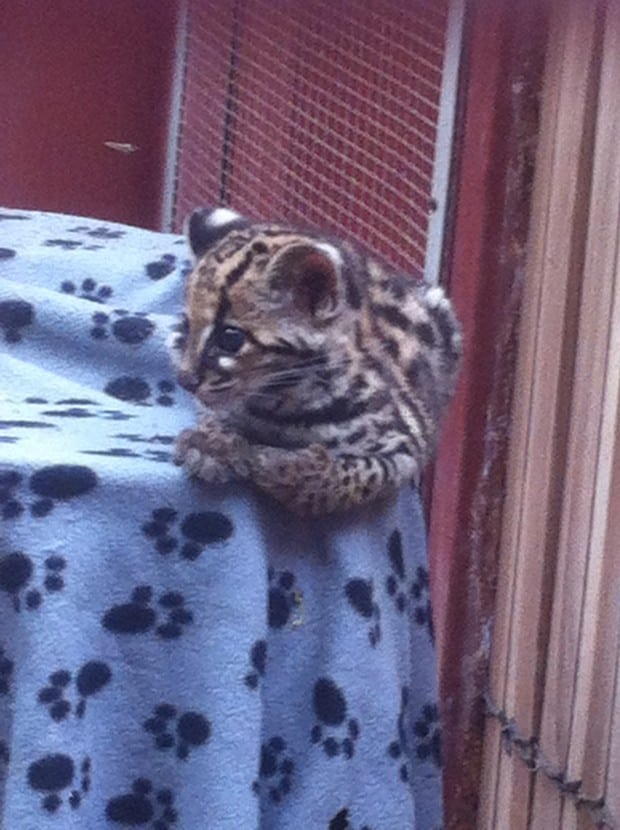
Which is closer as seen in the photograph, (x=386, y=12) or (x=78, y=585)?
(x=78, y=585)

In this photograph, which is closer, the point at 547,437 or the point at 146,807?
the point at 146,807

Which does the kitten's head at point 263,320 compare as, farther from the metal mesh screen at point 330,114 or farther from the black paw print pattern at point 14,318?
the metal mesh screen at point 330,114

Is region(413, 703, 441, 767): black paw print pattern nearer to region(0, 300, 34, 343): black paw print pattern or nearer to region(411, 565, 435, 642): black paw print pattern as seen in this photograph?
region(411, 565, 435, 642): black paw print pattern

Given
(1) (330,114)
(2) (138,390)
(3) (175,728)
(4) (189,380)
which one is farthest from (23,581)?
(1) (330,114)

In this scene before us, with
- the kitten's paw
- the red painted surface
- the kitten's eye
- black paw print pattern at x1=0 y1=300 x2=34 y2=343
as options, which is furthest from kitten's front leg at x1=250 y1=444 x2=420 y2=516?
the red painted surface

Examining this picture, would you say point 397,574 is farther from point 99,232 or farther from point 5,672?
point 99,232

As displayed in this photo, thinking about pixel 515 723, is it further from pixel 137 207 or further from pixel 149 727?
pixel 137 207

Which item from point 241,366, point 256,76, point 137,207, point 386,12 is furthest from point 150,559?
point 137,207
